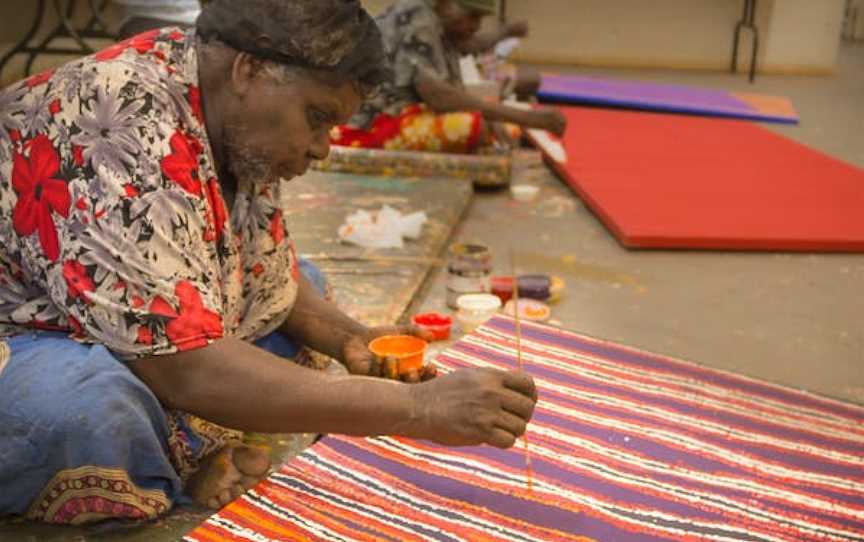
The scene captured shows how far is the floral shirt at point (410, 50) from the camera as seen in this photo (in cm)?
445

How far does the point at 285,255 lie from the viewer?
221 cm

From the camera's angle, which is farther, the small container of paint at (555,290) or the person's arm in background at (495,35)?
the person's arm in background at (495,35)

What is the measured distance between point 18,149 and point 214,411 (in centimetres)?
59

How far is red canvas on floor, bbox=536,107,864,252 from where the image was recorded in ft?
12.7

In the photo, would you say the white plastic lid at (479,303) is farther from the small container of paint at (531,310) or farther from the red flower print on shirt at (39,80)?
the red flower print on shirt at (39,80)

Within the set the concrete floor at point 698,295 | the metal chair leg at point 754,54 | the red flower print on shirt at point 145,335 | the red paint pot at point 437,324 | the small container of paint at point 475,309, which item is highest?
the red flower print on shirt at point 145,335

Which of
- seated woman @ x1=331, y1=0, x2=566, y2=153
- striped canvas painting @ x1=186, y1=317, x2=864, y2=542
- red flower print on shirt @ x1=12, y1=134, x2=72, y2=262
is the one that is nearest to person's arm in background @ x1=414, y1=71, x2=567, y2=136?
seated woman @ x1=331, y1=0, x2=566, y2=153

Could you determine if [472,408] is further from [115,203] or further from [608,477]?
[115,203]

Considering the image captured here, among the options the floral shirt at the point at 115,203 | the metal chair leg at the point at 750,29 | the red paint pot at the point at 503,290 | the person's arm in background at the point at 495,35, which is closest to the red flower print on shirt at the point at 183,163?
the floral shirt at the point at 115,203

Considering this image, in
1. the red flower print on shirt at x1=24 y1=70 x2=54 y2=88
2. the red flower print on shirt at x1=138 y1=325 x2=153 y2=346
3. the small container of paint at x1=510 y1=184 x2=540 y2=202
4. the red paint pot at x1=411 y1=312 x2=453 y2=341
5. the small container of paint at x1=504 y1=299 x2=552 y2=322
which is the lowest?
the small container of paint at x1=510 y1=184 x2=540 y2=202

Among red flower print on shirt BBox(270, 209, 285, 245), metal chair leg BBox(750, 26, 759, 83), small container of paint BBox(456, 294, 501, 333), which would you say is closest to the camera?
red flower print on shirt BBox(270, 209, 285, 245)

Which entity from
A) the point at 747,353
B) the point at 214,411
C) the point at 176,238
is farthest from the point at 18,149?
the point at 747,353

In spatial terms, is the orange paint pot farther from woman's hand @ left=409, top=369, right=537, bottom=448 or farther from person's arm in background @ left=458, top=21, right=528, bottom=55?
person's arm in background @ left=458, top=21, right=528, bottom=55

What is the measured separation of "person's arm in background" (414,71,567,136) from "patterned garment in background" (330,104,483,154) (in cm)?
7
